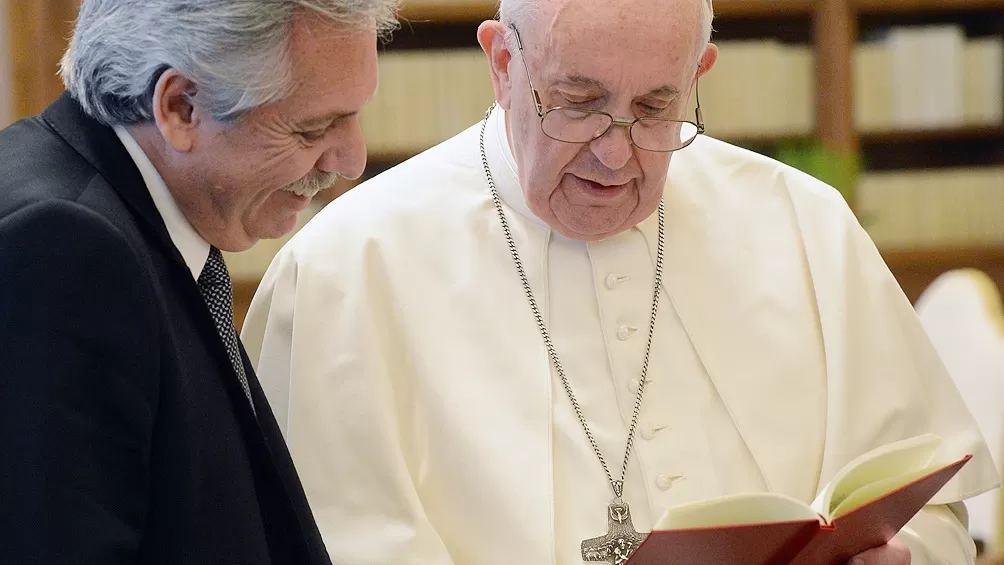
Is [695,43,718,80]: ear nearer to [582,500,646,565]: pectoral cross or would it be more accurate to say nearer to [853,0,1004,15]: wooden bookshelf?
[582,500,646,565]: pectoral cross

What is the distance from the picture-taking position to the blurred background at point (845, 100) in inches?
207

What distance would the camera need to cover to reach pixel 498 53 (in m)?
2.24

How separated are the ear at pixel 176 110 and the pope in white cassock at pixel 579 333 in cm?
74

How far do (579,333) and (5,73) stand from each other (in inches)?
133

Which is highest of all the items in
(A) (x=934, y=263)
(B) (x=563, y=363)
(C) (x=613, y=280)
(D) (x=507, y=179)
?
(D) (x=507, y=179)

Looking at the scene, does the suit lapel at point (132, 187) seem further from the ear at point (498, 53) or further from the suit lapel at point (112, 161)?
the ear at point (498, 53)

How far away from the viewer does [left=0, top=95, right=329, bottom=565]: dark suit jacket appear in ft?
4.00

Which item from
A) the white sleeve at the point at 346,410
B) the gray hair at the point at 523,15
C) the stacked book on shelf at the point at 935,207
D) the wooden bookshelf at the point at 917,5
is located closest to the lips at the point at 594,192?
the gray hair at the point at 523,15

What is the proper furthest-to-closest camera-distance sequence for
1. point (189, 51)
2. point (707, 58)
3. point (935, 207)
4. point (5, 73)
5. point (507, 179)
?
point (935, 207) < point (5, 73) < point (507, 179) < point (707, 58) < point (189, 51)

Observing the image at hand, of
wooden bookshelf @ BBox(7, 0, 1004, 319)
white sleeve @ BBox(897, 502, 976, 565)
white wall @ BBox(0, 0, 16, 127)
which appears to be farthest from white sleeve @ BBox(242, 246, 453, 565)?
white wall @ BBox(0, 0, 16, 127)

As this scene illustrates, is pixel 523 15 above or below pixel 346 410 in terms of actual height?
above

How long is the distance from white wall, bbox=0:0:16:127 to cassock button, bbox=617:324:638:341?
3.35 meters

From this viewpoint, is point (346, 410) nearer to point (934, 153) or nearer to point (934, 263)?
point (934, 263)

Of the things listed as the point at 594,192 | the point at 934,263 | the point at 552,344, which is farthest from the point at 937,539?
the point at 934,263
